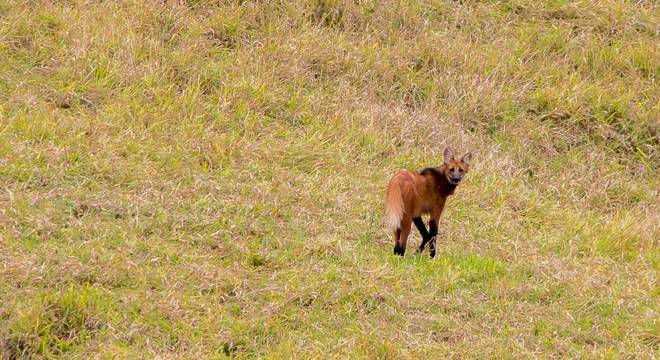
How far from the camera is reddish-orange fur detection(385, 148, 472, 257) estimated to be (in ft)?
21.3

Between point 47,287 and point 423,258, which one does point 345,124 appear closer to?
point 423,258

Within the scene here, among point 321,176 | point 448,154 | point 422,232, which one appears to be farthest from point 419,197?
Result: point 321,176

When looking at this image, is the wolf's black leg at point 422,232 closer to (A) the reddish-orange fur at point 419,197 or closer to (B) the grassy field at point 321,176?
(A) the reddish-orange fur at point 419,197

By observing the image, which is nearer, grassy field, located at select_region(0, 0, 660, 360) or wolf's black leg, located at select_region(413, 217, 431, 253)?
grassy field, located at select_region(0, 0, 660, 360)

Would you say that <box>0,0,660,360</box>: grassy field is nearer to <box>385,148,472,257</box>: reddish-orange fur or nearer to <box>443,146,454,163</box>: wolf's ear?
<box>385,148,472,257</box>: reddish-orange fur

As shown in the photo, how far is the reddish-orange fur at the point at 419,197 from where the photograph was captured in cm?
650

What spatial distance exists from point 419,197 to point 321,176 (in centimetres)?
134

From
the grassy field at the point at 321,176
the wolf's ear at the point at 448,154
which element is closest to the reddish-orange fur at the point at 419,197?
the wolf's ear at the point at 448,154

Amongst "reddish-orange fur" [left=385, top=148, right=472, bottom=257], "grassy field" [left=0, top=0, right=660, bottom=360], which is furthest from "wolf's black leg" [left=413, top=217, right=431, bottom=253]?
"grassy field" [left=0, top=0, right=660, bottom=360]

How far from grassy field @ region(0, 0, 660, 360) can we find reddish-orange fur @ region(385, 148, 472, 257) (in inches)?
8.0

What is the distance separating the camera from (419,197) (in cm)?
668

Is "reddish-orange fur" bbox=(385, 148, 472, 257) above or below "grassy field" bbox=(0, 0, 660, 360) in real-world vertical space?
above

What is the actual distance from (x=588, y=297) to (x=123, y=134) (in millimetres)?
3531

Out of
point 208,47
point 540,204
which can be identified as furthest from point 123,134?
point 540,204
